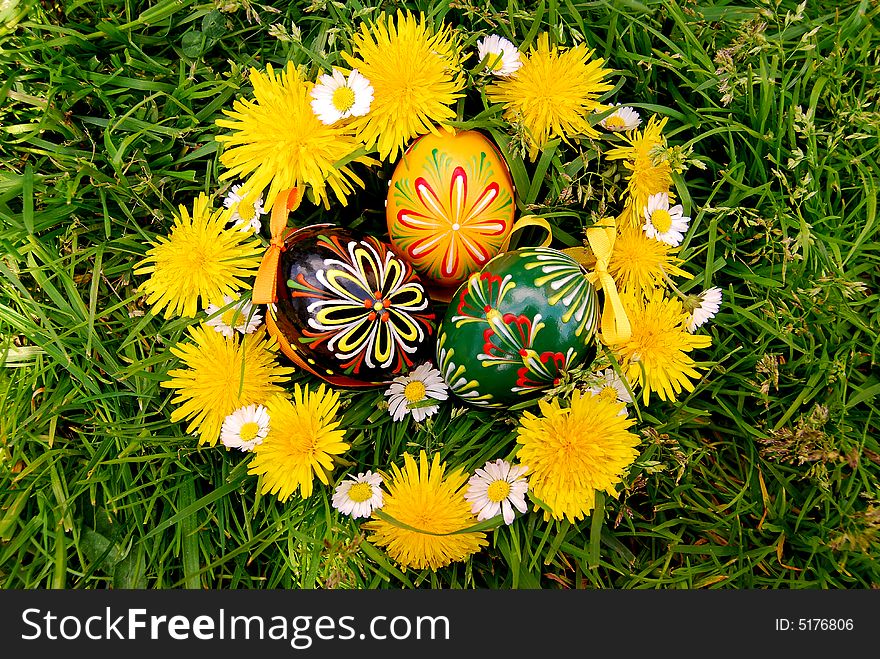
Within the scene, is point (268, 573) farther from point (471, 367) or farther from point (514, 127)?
point (514, 127)

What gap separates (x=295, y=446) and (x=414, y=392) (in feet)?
0.90

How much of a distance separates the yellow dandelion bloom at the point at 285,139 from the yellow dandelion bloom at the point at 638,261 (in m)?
0.58

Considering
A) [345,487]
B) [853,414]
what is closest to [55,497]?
[345,487]

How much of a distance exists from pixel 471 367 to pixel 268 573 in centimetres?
73

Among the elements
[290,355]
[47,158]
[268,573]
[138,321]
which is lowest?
[268,573]

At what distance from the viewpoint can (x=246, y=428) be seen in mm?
1342

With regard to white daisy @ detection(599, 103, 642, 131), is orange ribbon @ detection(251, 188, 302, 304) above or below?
below

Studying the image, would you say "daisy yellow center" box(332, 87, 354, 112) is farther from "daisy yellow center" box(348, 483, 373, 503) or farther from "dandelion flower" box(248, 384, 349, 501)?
"daisy yellow center" box(348, 483, 373, 503)

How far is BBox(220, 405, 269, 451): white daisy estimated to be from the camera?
1338 millimetres

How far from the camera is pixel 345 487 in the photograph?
4.55 feet

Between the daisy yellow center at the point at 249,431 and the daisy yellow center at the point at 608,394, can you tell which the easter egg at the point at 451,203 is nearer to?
the daisy yellow center at the point at 608,394

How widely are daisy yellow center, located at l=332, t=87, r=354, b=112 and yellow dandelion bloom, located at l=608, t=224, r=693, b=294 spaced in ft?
2.10

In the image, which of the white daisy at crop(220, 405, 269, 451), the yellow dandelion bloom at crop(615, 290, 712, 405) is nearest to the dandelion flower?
the white daisy at crop(220, 405, 269, 451)

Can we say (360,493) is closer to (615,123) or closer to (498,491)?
(498,491)
